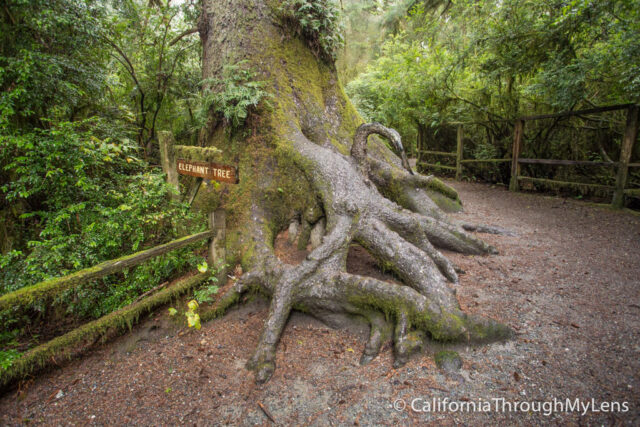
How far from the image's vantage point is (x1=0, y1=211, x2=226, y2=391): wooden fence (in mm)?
2471

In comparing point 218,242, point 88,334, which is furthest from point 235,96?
point 88,334

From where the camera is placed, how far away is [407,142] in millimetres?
16438

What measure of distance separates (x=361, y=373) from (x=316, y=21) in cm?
501

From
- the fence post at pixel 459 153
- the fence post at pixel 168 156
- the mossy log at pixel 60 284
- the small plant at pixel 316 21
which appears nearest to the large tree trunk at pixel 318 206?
the small plant at pixel 316 21

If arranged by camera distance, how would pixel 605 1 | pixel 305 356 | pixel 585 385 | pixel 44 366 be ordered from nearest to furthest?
pixel 585 385 → pixel 44 366 → pixel 305 356 → pixel 605 1

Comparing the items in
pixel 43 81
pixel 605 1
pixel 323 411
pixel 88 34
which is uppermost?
pixel 605 1

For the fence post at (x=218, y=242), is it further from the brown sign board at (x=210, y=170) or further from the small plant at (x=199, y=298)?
the brown sign board at (x=210, y=170)

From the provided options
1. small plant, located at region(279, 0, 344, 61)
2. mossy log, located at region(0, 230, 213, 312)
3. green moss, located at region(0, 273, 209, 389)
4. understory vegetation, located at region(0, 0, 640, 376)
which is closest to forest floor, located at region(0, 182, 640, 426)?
green moss, located at region(0, 273, 209, 389)

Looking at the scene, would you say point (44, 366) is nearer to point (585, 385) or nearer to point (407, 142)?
point (585, 385)

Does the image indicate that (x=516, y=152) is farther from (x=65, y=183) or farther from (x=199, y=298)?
(x=65, y=183)

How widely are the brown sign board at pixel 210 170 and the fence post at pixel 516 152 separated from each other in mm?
8572

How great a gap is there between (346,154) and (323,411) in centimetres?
382

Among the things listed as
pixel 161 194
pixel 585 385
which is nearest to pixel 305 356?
pixel 585 385

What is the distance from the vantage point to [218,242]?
3.73 meters
